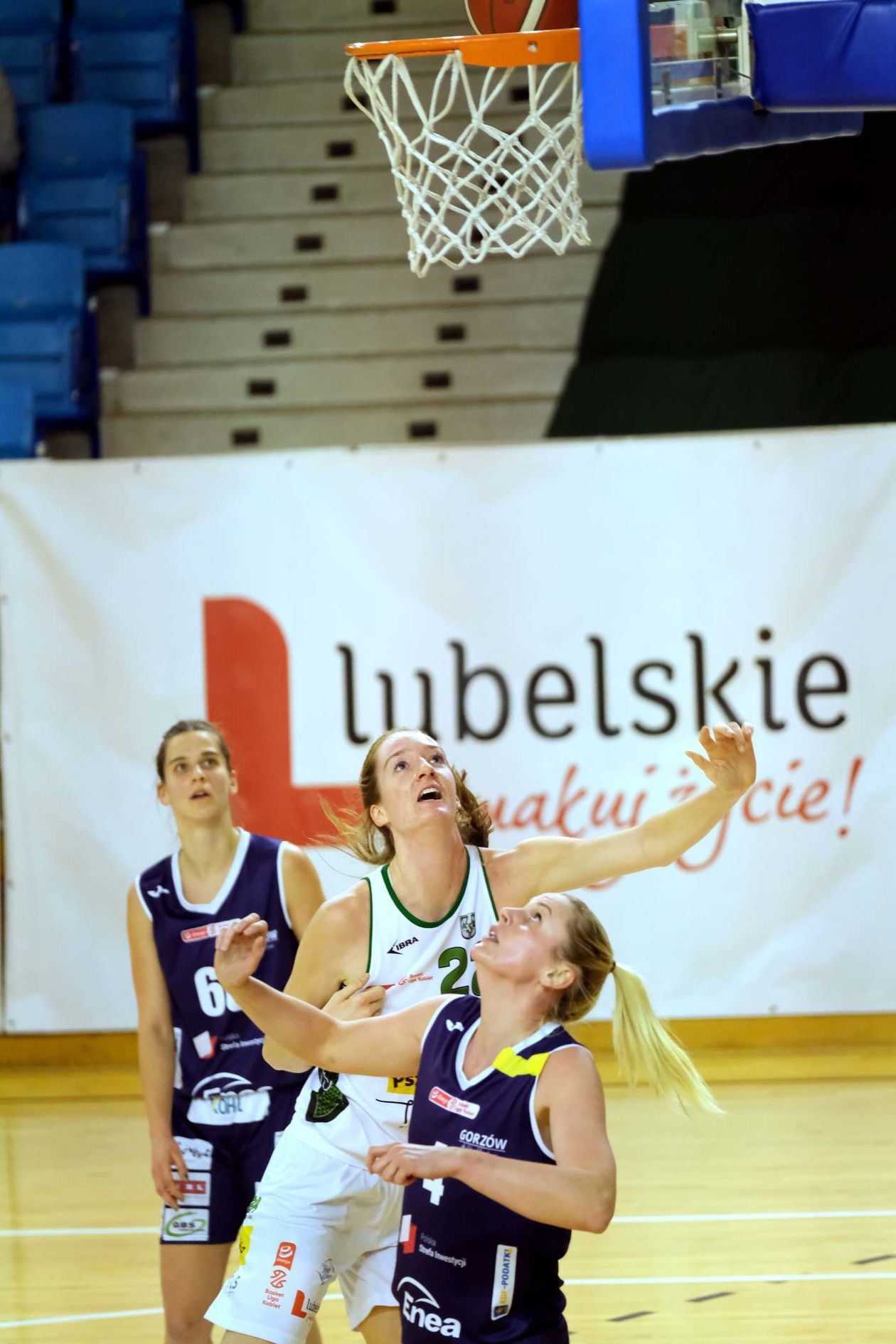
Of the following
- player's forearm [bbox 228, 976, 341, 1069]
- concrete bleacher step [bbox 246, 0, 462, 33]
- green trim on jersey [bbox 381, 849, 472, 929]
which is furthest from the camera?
concrete bleacher step [bbox 246, 0, 462, 33]

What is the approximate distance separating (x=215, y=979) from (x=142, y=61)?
7488mm

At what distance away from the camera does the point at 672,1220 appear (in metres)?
5.36

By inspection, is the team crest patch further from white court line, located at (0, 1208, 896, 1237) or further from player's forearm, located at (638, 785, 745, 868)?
white court line, located at (0, 1208, 896, 1237)

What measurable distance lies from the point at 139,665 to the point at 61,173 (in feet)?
12.7

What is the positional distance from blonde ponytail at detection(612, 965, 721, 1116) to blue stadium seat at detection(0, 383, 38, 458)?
613 cm

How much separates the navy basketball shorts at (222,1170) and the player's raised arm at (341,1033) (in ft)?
3.09

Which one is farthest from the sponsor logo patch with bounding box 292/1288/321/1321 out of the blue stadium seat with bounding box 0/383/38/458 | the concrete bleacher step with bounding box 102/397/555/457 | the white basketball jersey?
the concrete bleacher step with bounding box 102/397/555/457

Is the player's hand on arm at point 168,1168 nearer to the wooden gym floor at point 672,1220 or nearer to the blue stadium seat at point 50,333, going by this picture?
the wooden gym floor at point 672,1220

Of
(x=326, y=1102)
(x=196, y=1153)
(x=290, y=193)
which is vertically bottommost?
(x=196, y=1153)

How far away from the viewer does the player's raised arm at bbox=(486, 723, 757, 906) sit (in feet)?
11.5

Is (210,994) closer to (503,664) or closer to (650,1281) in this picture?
(650,1281)

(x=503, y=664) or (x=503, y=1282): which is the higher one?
(x=503, y=1282)

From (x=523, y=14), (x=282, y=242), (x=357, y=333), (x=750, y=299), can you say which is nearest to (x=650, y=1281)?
(x=523, y=14)

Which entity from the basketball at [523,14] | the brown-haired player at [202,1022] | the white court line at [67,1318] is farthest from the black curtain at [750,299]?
the white court line at [67,1318]
